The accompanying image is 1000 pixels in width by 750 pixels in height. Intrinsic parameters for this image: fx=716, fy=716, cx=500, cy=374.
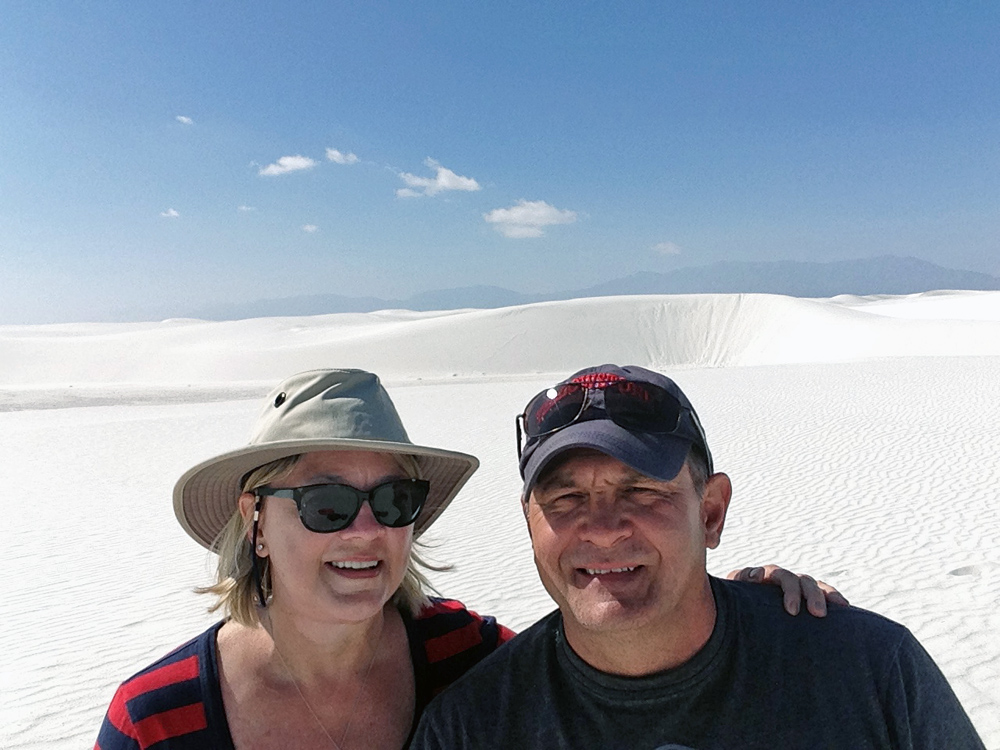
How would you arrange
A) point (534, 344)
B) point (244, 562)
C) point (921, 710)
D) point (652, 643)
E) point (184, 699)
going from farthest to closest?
point (534, 344)
point (244, 562)
point (184, 699)
point (652, 643)
point (921, 710)

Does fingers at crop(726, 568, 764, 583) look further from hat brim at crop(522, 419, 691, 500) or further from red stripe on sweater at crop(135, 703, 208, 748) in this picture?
red stripe on sweater at crop(135, 703, 208, 748)

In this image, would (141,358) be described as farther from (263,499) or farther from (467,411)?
(263,499)

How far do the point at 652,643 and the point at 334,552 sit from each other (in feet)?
3.28

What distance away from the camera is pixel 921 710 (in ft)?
5.31

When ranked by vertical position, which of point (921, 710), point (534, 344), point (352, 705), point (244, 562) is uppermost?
point (244, 562)

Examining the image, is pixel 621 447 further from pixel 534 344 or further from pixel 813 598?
pixel 534 344

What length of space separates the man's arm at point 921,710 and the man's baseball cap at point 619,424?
0.67 m

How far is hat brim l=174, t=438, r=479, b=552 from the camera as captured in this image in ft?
7.11

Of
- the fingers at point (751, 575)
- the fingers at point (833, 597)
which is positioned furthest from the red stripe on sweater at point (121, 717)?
the fingers at point (833, 597)

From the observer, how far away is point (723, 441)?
50.8 feet

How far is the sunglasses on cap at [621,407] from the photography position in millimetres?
1871

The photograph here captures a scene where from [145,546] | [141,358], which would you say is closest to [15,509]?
[145,546]

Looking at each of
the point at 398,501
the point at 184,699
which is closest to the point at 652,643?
the point at 398,501

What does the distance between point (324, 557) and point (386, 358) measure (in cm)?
4934
